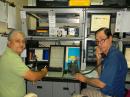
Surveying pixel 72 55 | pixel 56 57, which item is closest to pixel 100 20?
pixel 72 55

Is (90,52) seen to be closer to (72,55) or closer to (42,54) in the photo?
(72,55)

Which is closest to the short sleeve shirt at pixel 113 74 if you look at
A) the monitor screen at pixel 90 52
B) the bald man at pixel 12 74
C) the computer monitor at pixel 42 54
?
the bald man at pixel 12 74

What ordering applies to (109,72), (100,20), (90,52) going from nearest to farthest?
(109,72)
(100,20)
(90,52)

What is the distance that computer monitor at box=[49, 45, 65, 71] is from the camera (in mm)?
2951

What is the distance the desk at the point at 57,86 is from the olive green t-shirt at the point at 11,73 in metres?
0.57

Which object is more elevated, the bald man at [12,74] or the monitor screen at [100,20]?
the monitor screen at [100,20]

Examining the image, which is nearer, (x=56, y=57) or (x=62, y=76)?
(x=62, y=76)

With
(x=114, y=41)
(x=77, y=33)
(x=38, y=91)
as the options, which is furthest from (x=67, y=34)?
(x=38, y=91)

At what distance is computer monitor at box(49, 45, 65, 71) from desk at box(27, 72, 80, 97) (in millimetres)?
294

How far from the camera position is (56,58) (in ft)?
9.80

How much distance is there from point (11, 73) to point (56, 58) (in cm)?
102

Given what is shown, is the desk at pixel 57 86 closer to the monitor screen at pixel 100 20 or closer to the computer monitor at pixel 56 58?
the computer monitor at pixel 56 58

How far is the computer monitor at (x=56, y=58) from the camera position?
116 inches

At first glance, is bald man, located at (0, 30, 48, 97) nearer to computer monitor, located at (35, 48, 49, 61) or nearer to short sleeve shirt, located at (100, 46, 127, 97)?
short sleeve shirt, located at (100, 46, 127, 97)
